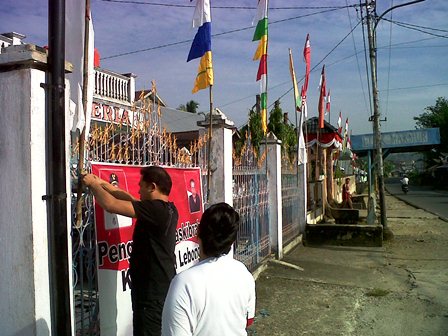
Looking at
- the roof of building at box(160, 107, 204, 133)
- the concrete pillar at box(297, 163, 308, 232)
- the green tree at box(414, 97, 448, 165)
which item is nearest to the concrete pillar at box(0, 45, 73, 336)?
the concrete pillar at box(297, 163, 308, 232)

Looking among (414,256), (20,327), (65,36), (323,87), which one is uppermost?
(323,87)

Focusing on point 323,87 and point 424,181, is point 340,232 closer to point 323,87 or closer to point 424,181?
point 323,87

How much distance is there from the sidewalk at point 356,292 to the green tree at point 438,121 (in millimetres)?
35040

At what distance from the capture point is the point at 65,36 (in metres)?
2.54

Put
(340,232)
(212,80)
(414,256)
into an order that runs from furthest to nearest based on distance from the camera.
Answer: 1. (340,232)
2. (414,256)
3. (212,80)

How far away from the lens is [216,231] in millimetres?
1878

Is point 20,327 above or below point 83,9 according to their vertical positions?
below

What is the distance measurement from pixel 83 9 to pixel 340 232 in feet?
28.8

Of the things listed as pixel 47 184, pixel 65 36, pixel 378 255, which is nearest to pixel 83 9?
pixel 65 36

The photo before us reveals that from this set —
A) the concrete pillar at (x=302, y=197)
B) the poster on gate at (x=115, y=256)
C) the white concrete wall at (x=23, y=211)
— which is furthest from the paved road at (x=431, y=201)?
the white concrete wall at (x=23, y=211)

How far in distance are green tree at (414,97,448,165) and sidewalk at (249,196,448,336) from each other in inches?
1380

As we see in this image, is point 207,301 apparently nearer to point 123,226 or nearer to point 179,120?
point 123,226

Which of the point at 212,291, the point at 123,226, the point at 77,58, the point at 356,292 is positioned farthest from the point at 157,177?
the point at 356,292

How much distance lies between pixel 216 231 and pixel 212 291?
0.84 feet
